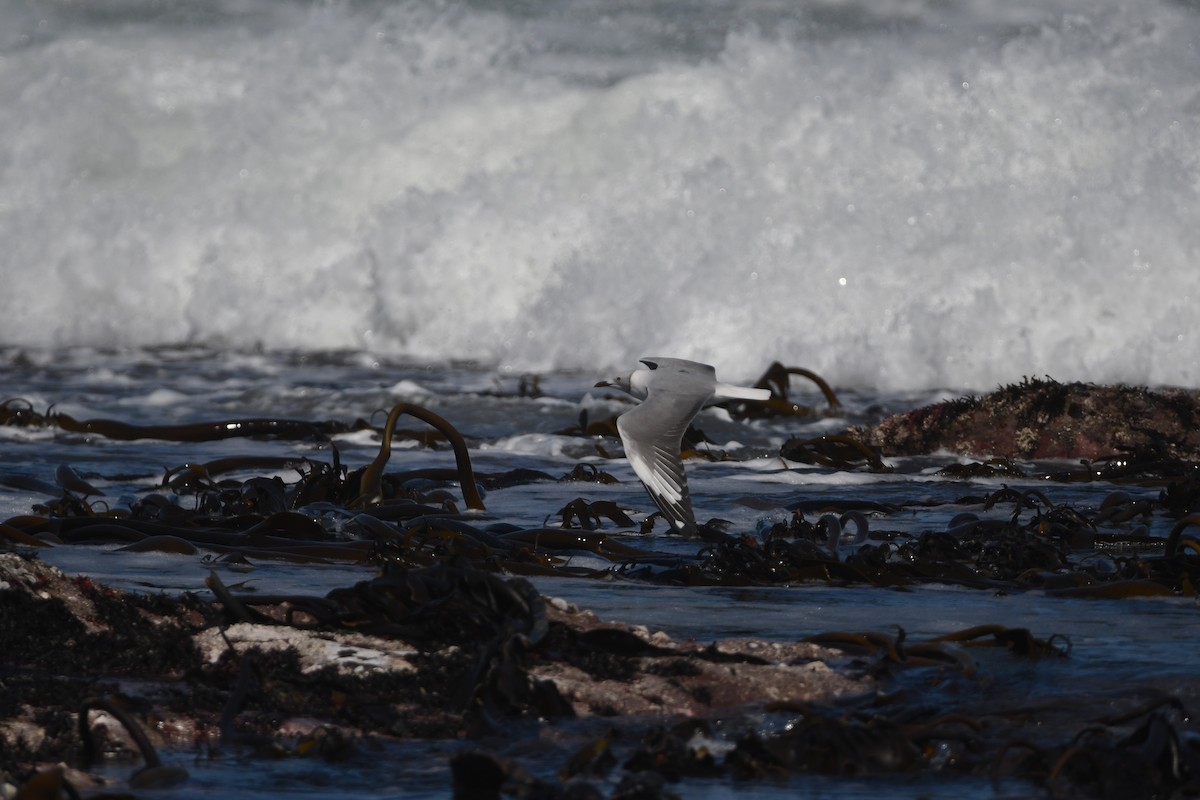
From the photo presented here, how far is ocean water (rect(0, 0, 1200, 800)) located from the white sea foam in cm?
3

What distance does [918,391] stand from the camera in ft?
38.2

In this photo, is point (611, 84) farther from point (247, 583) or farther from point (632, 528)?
point (247, 583)

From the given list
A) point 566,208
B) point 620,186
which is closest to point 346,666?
point 566,208

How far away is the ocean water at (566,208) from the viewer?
11.9 m

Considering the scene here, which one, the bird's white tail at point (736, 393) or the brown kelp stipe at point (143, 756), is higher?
the bird's white tail at point (736, 393)

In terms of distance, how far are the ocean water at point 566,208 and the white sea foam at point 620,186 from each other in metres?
0.03

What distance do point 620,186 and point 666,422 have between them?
911 centimetres

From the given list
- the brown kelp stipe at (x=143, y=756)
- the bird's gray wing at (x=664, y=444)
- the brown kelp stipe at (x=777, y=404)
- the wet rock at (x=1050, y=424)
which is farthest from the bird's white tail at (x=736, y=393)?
the brown kelp stipe at (x=143, y=756)

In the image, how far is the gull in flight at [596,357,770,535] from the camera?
5535 mm

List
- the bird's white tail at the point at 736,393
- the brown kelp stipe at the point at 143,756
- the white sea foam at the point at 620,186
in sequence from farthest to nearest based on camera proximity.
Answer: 1. the white sea foam at the point at 620,186
2. the bird's white tail at the point at 736,393
3. the brown kelp stipe at the point at 143,756

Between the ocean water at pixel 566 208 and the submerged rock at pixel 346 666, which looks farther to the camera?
the ocean water at pixel 566 208

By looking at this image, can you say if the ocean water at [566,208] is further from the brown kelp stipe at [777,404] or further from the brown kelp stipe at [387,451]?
the brown kelp stipe at [387,451]

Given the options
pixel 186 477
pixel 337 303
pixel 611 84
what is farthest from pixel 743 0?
pixel 186 477

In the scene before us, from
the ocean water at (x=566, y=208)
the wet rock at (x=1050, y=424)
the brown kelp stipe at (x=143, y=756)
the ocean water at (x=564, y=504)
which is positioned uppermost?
the ocean water at (x=566, y=208)
